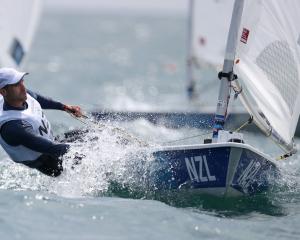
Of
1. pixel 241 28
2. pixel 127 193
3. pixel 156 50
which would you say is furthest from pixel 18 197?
pixel 156 50

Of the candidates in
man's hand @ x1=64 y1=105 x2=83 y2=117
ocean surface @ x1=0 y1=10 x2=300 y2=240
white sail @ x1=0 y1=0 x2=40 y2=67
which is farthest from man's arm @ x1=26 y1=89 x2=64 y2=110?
white sail @ x1=0 y1=0 x2=40 y2=67

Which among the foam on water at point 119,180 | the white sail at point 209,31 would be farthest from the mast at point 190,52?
the foam on water at point 119,180

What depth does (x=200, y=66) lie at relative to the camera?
1028cm

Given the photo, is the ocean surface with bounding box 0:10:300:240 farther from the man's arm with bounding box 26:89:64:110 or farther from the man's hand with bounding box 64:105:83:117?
the man's arm with bounding box 26:89:64:110

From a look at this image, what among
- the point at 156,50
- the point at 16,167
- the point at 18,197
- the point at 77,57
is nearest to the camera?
the point at 18,197

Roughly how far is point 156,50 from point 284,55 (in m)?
22.3

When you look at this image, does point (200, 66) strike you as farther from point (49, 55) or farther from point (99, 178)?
point (49, 55)

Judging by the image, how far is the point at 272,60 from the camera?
5121 mm

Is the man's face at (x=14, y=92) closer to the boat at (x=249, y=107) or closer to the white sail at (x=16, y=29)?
the boat at (x=249, y=107)

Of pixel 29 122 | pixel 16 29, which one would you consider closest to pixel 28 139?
pixel 29 122

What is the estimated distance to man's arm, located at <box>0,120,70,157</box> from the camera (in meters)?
4.58

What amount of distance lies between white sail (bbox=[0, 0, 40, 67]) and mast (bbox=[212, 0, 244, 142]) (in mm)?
3655

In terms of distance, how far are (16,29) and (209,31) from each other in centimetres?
253

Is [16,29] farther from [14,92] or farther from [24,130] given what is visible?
[24,130]
